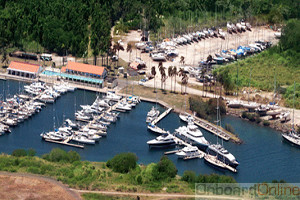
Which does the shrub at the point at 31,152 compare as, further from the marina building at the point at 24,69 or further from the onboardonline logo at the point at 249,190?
the marina building at the point at 24,69

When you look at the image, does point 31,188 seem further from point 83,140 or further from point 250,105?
point 250,105

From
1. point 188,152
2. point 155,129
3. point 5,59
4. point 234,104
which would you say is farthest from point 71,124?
point 5,59

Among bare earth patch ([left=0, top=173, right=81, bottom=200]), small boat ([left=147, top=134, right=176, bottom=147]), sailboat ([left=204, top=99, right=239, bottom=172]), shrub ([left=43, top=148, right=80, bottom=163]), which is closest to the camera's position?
bare earth patch ([left=0, top=173, right=81, bottom=200])

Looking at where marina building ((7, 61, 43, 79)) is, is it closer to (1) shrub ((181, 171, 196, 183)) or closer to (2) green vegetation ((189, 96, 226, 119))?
(2) green vegetation ((189, 96, 226, 119))

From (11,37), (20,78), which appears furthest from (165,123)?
(11,37)

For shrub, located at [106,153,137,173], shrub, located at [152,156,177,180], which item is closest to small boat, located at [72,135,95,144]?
shrub, located at [106,153,137,173]

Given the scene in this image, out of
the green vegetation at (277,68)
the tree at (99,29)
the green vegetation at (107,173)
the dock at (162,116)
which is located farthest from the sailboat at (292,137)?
the tree at (99,29)
